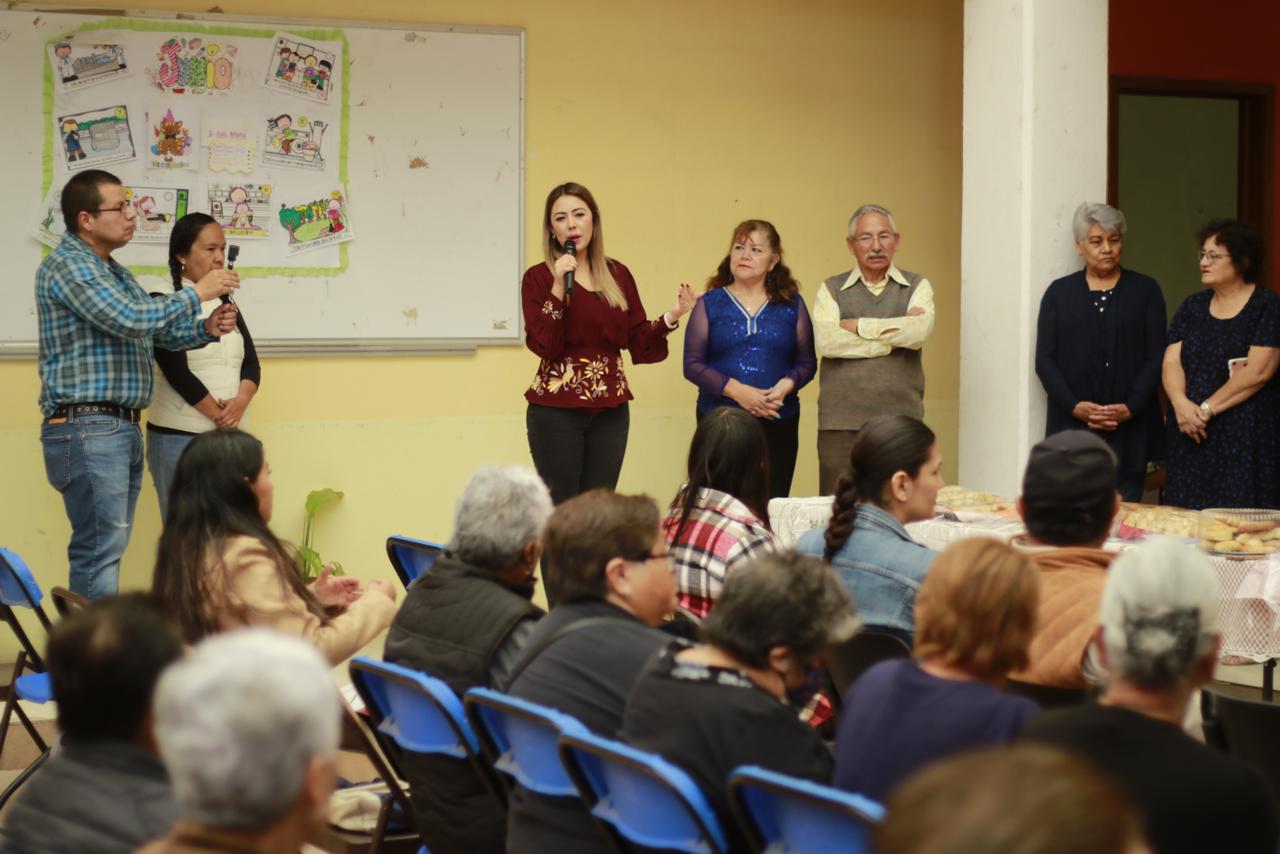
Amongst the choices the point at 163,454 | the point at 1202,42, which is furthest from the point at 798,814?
the point at 1202,42

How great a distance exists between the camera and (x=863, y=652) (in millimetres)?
2998

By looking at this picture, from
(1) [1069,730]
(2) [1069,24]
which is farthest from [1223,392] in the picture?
(1) [1069,730]

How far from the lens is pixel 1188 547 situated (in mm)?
2059

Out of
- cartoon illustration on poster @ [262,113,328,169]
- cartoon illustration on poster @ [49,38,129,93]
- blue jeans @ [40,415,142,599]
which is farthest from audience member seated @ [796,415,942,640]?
cartoon illustration on poster @ [49,38,129,93]

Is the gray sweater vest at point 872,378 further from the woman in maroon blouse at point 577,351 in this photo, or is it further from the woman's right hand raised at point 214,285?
the woman's right hand raised at point 214,285

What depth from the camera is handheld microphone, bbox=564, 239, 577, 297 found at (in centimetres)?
523

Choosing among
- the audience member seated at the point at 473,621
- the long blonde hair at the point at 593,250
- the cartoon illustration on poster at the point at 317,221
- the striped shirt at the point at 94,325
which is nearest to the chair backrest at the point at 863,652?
the audience member seated at the point at 473,621

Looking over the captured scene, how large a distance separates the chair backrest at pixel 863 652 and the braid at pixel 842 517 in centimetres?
23

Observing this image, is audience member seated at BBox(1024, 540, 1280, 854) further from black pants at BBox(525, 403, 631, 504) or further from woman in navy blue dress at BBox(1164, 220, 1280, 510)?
woman in navy blue dress at BBox(1164, 220, 1280, 510)

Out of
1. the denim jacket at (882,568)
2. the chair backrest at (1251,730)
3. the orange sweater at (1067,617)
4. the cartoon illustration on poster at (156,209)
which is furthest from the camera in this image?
the cartoon illustration on poster at (156,209)

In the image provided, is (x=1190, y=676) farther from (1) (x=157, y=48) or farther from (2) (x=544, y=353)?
(1) (x=157, y=48)

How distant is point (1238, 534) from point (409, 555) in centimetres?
224

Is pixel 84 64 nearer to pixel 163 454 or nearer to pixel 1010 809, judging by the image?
pixel 163 454

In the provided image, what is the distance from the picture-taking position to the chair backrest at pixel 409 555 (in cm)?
385
